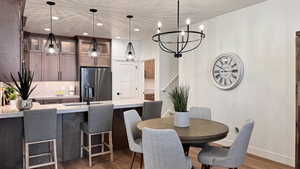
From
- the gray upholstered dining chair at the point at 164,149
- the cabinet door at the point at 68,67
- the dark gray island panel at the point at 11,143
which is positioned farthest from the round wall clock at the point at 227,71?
the cabinet door at the point at 68,67

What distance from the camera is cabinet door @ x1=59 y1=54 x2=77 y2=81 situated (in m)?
6.11

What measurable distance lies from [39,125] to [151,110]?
67.4 inches

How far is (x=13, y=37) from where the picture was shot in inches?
102

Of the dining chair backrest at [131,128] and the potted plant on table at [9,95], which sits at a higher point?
the potted plant on table at [9,95]

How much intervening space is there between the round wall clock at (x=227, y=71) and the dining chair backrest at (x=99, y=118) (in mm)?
2247

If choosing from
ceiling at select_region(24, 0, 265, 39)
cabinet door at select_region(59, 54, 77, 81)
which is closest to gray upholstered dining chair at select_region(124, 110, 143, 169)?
ceiling at select_region(24, 0, 265, 39)

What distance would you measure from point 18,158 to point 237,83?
3850 mm

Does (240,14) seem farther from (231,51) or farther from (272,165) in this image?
(272,165)

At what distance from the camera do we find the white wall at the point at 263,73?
3.14 m

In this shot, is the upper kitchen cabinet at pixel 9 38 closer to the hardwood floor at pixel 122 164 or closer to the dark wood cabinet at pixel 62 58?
the hardwood floor at pixel 122 164

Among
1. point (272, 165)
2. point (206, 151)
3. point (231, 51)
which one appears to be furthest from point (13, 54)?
point (272, 165)

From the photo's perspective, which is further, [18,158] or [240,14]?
[240,14]

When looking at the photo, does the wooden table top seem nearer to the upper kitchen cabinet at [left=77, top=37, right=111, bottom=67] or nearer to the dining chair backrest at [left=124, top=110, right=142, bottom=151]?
the dining chair backrest at [left=124, top=110, right=142, bottom=151]

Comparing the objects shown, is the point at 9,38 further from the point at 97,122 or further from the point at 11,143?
the point at 97,122
